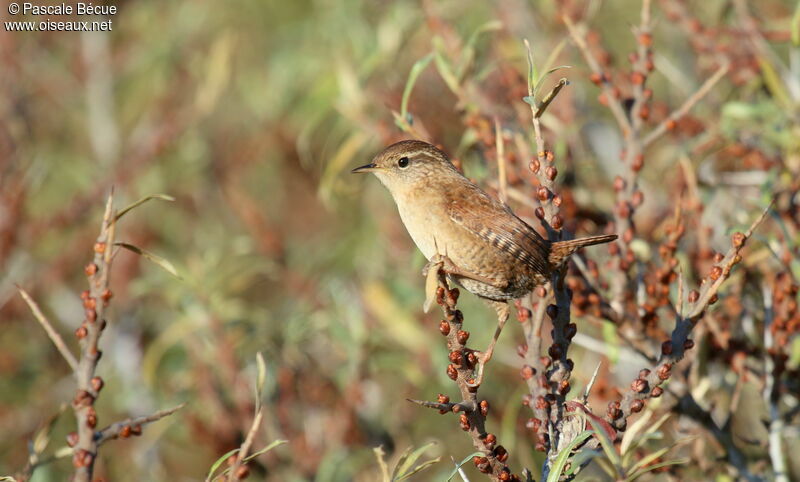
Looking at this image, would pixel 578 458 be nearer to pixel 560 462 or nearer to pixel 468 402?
pixel 560 462

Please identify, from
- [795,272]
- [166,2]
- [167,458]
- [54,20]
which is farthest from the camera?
[166,2]

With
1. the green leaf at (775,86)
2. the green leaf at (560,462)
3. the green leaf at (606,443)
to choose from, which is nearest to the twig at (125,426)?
the green leaf at (560,462)

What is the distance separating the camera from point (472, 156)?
423cm

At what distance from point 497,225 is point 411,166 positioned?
2.08ft

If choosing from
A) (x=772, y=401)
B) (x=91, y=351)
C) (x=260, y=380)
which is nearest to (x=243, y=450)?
(x=260, y=380)

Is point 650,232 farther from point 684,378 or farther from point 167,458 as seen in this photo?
point 167,458

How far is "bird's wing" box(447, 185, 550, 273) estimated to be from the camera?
2.87 meters

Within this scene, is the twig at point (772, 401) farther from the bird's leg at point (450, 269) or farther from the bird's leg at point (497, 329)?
the bird's leg at point (450, 269)

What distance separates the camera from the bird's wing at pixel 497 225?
9.41ft

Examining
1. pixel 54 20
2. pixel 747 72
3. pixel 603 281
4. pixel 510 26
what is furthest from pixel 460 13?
pixel 603 281

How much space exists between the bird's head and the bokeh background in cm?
16

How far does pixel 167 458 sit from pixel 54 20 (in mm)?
3581

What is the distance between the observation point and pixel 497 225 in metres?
3.03

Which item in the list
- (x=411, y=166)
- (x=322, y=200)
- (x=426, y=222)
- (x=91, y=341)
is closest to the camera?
(x=91, y=341)
